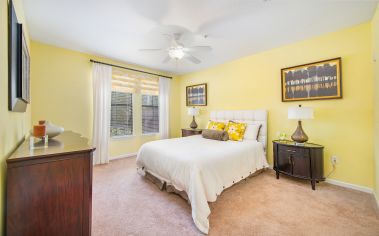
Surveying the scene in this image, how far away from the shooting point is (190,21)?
2.38m

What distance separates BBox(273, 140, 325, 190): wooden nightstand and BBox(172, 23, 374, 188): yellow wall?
0.38 meters

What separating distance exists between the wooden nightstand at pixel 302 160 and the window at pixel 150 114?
352cm

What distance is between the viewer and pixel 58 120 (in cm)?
334

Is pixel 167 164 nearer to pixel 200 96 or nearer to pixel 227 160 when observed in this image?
pixel 227 160

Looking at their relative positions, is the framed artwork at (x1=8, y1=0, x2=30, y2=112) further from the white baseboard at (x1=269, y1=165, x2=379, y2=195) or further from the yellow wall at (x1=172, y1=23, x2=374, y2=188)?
the white baseboard at (x1=269, y1=165, x2=379, y2=195)

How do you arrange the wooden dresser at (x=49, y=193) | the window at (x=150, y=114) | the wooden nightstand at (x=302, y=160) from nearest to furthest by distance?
1. the wooden dresser at (x=49, y=193)
2. the wooden nightstand at (x=302, y=160)
3. the window at (x=150, y=114)

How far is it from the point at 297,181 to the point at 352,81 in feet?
6.09

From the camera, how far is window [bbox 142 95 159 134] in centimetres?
484

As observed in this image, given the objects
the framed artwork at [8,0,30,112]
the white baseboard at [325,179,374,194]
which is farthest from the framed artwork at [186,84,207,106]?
the framed artwork at [8,0,30,112]

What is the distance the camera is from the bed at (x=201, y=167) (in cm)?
179

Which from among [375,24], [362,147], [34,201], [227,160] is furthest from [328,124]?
[34,201]

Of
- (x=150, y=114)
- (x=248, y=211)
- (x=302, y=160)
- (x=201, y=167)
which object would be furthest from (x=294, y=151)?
(x=150, y=114)

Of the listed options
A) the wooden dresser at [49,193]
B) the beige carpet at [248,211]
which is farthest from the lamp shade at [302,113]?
the wooden dresser at [49,193]

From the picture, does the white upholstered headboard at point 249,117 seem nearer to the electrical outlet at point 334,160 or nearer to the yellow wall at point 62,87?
the electrical outlet at point 334,160
